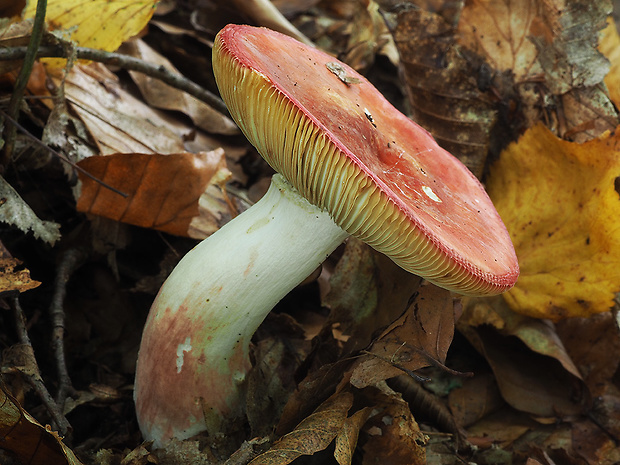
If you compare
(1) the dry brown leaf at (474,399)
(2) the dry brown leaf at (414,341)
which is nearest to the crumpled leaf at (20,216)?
(2) the dry brown leaf at (414,341)

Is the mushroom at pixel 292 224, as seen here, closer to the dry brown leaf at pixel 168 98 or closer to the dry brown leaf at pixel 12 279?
the dry brown leaf at pixel 12 279

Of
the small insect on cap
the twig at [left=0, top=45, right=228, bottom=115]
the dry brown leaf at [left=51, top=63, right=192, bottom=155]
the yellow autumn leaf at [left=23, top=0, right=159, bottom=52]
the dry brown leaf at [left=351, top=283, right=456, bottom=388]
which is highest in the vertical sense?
the small insect on cap

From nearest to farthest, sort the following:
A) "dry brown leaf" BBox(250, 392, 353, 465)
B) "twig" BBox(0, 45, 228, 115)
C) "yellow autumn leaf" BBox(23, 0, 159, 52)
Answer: "dry brown leaf" BBox(250, 392, 353, 465) < "twig" BBox(0, 45, 228, 115) < "yellow autumn leaf" BBox(23, 0, 159, 52)

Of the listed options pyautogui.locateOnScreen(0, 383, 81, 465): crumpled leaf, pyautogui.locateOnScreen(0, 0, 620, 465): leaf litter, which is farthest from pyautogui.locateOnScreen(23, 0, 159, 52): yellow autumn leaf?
pyautogui.locateOnScreen(0, 383, 81, 465): crumpled leaf

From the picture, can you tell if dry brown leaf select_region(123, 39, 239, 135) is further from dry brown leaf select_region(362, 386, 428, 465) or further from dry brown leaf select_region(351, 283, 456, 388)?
dry brown leaf select_region(362, 386, 428, 465)

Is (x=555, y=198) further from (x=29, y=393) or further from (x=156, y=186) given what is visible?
(x=29, y=393)
